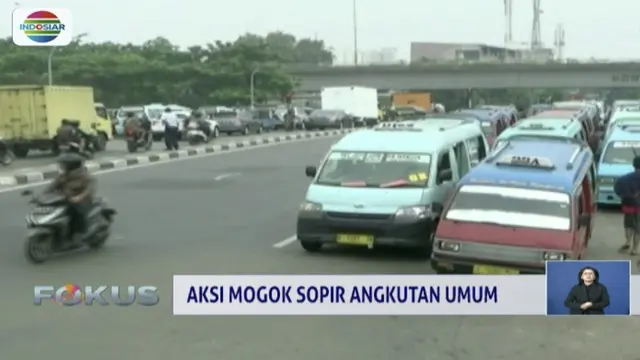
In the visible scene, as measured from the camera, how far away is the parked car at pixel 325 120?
51.2 metres

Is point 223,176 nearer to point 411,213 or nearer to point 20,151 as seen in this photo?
point 20,151

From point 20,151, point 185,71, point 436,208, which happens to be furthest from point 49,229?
point 185,71

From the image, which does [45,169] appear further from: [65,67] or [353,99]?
[353,99]

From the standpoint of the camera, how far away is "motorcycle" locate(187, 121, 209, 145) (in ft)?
112

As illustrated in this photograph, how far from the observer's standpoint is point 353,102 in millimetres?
55969

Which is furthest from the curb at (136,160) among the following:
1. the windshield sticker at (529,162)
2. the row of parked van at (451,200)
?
the windshield sticker at (529,162)

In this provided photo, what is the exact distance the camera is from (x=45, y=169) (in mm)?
22891

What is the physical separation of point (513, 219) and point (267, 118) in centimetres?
4117

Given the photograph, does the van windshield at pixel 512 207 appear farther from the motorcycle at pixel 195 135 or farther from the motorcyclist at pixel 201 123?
the motorcyclist at pixel 201 123

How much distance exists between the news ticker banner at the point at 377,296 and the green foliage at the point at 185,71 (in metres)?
46.7

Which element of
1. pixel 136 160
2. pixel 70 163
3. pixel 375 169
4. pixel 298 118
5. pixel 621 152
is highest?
pixel 70 163

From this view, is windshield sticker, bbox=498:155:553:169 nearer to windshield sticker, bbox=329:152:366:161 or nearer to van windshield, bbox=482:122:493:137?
windshield sticker, bbox=329:152:366:161

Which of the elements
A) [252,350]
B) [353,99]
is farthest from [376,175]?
[353,99]

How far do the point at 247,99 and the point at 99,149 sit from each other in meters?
31.9
